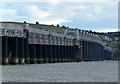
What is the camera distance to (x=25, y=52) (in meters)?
172

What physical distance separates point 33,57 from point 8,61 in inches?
1247

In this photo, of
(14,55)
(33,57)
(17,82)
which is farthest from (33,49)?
(17,82)

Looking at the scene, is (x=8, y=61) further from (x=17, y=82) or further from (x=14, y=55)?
(x=17, y=82)

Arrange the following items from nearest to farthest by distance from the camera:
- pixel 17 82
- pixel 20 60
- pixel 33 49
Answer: pixel 17 82 < pixel 20 60 < pixel 33 49

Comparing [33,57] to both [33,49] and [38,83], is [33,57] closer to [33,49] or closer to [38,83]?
[33,49]

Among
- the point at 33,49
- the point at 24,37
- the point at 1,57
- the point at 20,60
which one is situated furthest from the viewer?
the point at 33,49

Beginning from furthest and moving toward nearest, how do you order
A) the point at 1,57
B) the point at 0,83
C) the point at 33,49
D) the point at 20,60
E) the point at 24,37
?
the point at 33,49
the point at 24,37
the point at 20,60
the point at 1,57
the point at 0,83

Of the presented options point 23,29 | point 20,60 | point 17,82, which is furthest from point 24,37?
point 17,82

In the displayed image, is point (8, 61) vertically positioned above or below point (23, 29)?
below

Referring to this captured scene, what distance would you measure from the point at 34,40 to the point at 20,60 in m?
30.5

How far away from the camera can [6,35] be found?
157m

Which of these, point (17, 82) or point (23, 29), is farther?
point (23, 29)

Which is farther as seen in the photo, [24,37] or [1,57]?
[24,37]

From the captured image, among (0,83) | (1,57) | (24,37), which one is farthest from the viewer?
(24,37)
